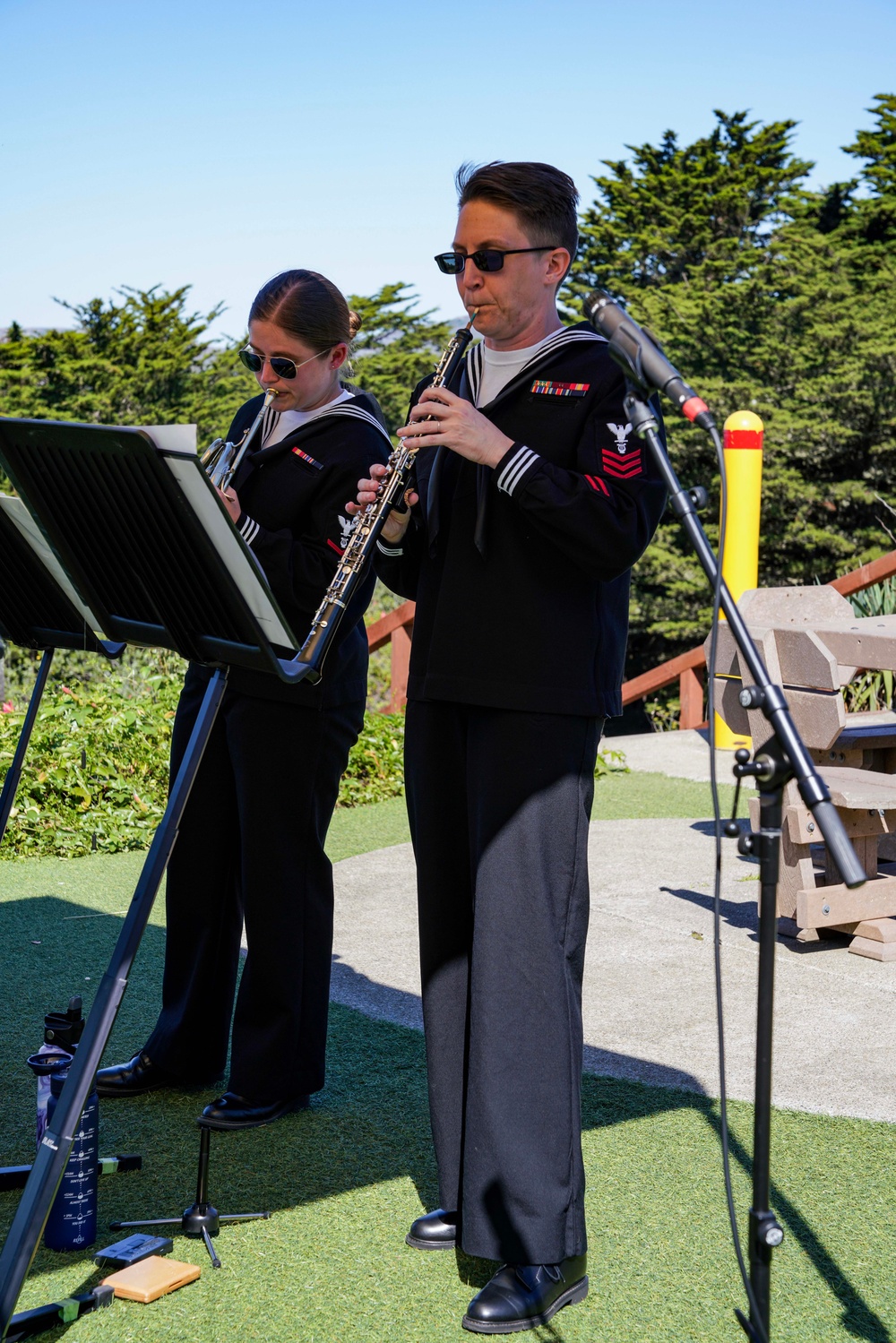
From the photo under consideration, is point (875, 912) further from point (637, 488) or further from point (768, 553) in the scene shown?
point (768, 553)

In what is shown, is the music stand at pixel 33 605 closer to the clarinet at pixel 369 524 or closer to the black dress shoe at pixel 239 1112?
the clarinet at pixel 369 524

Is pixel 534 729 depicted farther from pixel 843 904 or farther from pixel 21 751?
pixel 843 904

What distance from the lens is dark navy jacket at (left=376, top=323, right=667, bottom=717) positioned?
2.24 m

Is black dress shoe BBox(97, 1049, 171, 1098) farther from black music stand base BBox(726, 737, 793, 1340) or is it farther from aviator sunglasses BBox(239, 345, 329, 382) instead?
black music stand base BBox(726, 737, 793, 1340)

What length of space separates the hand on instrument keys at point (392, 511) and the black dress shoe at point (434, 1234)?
1.32 meters

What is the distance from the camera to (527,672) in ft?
7.62

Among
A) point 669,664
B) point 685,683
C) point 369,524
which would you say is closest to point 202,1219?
point 369,524

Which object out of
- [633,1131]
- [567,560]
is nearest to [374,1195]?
[633,1131]

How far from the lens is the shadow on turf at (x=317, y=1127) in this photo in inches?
105

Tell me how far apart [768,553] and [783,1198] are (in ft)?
44.6

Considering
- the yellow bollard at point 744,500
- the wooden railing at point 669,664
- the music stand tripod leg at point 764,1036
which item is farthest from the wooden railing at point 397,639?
the music stand tripod leg at point 764,1036

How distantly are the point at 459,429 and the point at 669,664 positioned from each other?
23.9 feet

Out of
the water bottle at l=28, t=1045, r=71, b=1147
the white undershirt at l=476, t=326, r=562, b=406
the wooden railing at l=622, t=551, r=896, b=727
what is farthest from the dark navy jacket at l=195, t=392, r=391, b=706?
the wooden railing at l=622, t=551, r=896, b=727

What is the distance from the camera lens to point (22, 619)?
2742 millimetres
